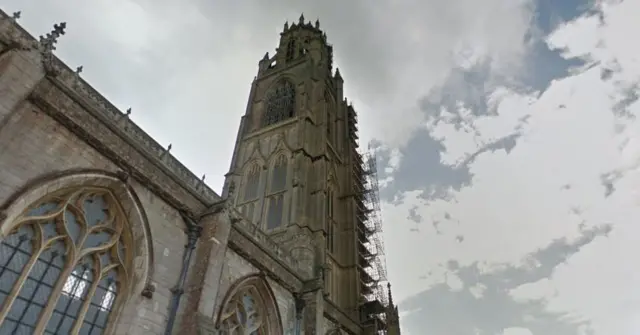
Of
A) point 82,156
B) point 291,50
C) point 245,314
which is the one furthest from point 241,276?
point 291,50

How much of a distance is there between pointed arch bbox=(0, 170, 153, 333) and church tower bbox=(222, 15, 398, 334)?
7282 mm

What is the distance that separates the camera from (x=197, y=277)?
11070 mm

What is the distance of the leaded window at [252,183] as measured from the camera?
82.2 feet

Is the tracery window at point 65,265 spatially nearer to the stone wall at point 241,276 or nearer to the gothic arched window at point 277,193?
the stone wall at point 241,276

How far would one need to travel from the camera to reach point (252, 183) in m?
25.8

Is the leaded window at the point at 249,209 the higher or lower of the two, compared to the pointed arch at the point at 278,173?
lower

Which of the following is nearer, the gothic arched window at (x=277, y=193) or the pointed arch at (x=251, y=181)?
the gothic arched window at (x=277, y=193)

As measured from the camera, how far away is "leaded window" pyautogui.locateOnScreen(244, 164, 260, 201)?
25044mm

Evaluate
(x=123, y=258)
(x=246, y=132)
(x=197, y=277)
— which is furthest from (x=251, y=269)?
(x=246, y=132)

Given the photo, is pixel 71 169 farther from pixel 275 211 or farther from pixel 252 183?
pixel 252 183

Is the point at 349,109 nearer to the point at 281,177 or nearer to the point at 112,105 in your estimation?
the point at 281,177

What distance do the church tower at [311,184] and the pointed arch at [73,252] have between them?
7282 mm

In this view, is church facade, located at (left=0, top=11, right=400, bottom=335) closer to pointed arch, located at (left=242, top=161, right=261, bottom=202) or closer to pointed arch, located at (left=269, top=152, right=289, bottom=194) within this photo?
pointed arch, located at (left=269, top=152, right=289, bottom=194)

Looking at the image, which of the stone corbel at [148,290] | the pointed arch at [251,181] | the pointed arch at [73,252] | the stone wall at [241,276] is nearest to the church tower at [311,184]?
the pointed arch at [251,181]
